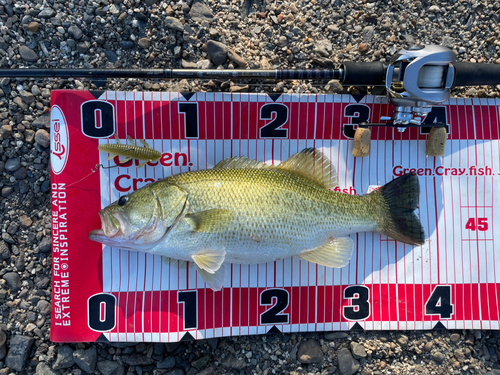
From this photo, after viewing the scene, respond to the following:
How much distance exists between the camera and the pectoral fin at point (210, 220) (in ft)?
6.28

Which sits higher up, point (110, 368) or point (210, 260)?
point (210, 260)

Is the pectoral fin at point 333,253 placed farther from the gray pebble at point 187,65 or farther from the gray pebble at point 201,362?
the gray pebble at point 187,65

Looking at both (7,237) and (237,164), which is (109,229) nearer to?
(237,164)

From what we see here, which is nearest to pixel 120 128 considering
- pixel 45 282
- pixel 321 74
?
pixel 45 282

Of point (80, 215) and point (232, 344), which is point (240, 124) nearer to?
point (80, 215)

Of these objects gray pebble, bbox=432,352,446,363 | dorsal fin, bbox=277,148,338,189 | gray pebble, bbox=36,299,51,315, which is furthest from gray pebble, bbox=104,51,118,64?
gray pebble, bbox=432,352,446,363

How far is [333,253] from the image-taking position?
2.17 m

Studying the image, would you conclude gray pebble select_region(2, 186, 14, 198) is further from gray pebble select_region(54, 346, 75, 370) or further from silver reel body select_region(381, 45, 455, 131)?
silver reel body select_region(381, 45, 455, 131)

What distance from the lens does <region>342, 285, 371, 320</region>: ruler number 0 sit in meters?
2.36

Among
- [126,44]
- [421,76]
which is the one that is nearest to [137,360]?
[126,44]

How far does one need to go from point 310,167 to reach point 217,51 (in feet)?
3.73

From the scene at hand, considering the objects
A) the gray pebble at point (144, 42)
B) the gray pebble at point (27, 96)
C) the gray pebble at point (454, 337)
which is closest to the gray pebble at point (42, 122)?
the gray pebble at point (27, 96)

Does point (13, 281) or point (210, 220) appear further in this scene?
point (13, 281)

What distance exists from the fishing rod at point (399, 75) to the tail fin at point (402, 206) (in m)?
0.37
